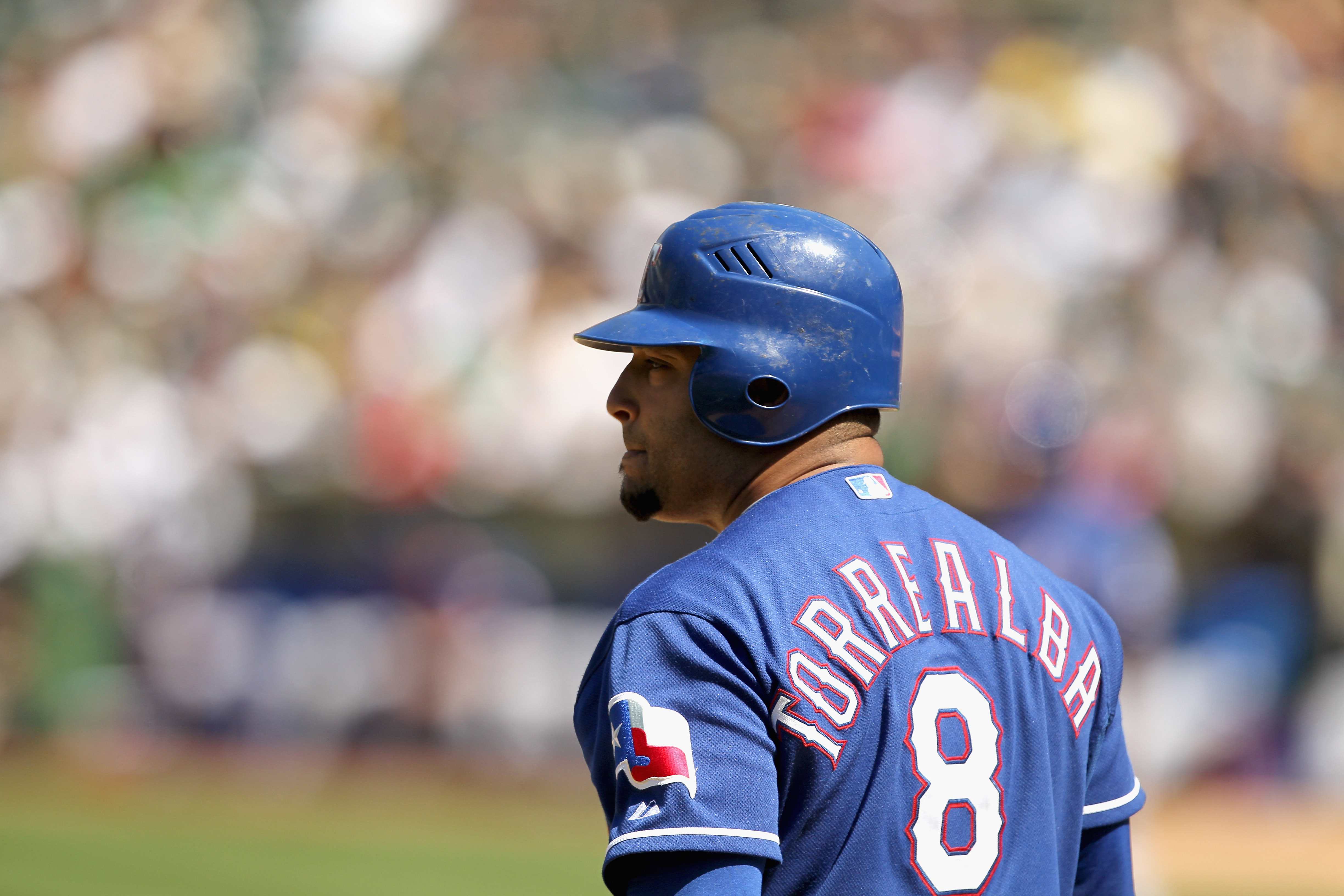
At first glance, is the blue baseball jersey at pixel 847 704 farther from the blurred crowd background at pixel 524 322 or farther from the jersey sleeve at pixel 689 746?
the blurred crowd background at pixel 524 322

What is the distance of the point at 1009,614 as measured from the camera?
1.94m

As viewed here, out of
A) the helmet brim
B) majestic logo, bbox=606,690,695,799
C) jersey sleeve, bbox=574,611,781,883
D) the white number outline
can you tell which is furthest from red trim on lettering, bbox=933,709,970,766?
the helmet brim

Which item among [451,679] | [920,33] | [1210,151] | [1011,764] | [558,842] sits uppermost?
[920,33]

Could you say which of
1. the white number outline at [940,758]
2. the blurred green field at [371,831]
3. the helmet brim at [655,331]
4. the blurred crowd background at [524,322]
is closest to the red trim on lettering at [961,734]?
the white number outline at [940,758]

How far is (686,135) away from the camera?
12.4 meters

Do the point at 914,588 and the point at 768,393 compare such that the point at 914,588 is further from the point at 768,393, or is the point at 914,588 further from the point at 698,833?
the point at 698,833

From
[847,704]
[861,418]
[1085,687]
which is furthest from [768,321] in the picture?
[1085,687]

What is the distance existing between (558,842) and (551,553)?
247 cm

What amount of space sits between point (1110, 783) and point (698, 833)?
2.51 feet

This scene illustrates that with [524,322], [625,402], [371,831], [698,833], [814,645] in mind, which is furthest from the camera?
[524,322]

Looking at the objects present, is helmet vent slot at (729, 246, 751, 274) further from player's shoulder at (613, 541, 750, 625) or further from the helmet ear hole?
player's shoulder at (613, 541, 750, 625)

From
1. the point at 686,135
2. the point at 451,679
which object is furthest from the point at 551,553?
the point at 686,135

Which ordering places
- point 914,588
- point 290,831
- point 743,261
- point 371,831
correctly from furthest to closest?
point 371,831 → point 290,831 → point 743,261 → point 914,588

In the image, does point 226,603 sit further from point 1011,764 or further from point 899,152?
point 1011,764
